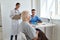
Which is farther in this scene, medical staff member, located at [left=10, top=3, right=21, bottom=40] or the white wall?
the white wall

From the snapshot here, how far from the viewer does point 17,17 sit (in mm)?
4492

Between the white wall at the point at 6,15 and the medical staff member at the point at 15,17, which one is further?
the white wall at the point at 6,15

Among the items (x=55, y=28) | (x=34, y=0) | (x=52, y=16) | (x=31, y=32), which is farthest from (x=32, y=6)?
(x=31, y=32)

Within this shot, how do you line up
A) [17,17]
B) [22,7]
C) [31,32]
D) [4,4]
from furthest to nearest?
[22,7]
[4,4]
[17,17]
[31,32]

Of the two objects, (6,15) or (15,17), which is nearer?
(15,17)

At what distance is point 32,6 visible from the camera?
552cm

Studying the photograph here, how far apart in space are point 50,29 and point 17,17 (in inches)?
46.3

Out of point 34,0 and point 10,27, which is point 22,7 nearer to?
point 34,0

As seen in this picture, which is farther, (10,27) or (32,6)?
(32,6)

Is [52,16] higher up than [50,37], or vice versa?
[52,16]

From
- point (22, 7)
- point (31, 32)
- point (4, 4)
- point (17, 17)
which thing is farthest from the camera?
point (22, 7)

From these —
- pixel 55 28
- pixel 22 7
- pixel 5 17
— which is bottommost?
pixel 55 28

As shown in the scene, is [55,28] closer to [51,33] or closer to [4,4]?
[51,33]

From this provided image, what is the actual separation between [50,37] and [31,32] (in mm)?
2310
